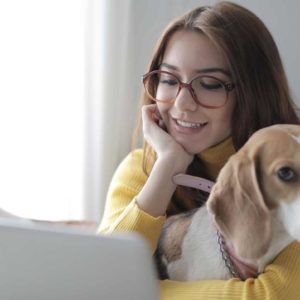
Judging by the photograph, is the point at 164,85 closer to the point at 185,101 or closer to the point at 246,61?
the point at 185,101

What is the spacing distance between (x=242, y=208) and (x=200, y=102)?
310 millimetres

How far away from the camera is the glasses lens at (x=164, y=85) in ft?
3.66

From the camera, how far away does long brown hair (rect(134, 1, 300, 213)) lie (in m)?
1.08

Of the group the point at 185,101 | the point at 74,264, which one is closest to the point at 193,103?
the point at 185,101

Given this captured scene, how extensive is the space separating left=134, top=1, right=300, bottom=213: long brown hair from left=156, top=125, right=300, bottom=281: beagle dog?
0.68ft

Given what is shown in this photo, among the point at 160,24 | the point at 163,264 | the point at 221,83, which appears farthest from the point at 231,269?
the point at 160,24

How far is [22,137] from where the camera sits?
5.42 feet

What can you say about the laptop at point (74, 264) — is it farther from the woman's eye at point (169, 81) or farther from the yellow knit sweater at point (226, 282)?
the woman's eye at point (169, 81)

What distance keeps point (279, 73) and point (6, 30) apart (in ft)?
2.99

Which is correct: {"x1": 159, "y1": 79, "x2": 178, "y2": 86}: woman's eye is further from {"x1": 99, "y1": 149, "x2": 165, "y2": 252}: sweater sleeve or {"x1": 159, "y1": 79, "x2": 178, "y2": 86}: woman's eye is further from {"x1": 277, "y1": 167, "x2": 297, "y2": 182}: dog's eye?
{"x1": 277, "y1": 167, "x2": 297, "y2": 182}: dog's eye

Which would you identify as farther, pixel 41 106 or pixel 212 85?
pixel 41 106

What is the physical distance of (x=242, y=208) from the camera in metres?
0.88

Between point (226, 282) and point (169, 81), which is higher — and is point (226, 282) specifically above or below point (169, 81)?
below

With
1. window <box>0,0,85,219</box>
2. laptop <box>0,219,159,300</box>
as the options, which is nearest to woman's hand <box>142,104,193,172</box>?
window <box>0,0,85,219</box>
